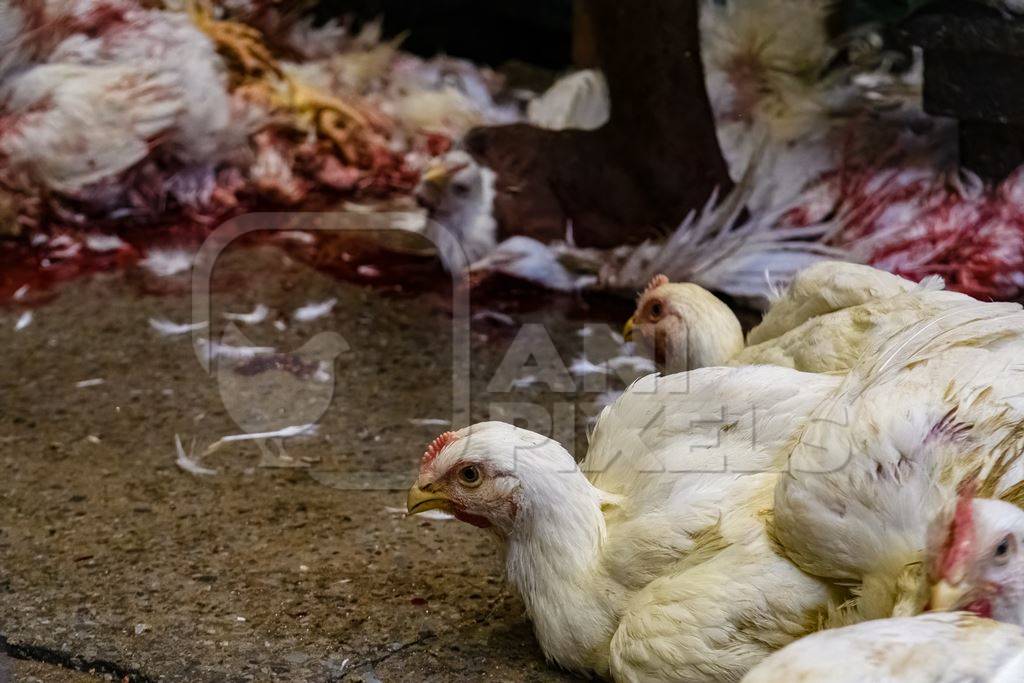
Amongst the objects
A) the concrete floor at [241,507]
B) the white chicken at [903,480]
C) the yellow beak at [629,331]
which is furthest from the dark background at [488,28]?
the white chicken at [903,480]

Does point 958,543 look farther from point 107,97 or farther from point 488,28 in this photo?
point 488,28

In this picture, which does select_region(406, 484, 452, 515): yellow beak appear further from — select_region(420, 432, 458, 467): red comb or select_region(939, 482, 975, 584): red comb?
select_region(939, 482, 975, 584): red comb

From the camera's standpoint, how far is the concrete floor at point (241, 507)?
2.71m

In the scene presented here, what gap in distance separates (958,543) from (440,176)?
9.85 feet

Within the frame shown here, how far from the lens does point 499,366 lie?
13.7 ft

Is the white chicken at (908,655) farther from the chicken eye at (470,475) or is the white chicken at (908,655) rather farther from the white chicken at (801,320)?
the white chicken at (801,320)

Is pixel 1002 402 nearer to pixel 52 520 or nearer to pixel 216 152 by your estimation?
pixel 52 520

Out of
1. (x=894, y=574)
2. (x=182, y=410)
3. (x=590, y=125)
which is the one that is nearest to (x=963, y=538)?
(x=894, y=574)

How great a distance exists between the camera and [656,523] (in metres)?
2.51

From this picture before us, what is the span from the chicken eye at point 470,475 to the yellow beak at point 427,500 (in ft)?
0.18

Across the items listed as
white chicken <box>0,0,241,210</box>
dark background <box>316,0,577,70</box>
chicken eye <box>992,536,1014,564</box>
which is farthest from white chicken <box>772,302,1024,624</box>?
dark background <box>316,0,577,70</box>

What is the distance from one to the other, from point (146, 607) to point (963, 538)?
5.56 feet

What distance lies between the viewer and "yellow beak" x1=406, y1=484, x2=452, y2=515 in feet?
8.67

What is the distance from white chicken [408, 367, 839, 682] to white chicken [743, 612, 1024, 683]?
35 centimetres
